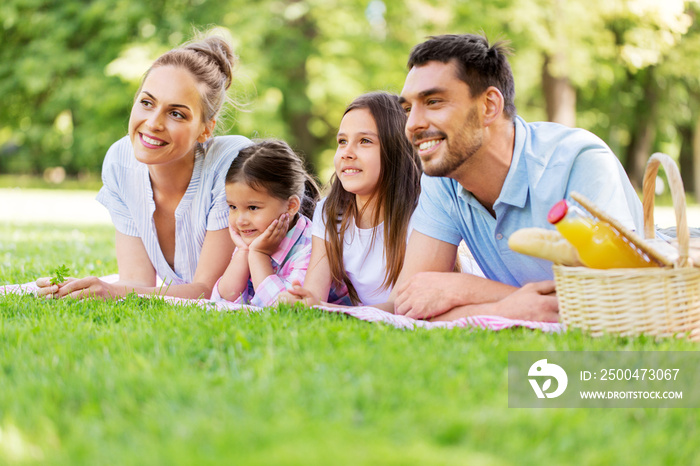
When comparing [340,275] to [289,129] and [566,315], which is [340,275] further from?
[289,129]

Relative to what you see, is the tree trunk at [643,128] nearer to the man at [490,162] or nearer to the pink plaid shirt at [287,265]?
the pink plaid shirt at [287,265]

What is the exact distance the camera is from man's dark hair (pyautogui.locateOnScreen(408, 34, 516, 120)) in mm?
3705

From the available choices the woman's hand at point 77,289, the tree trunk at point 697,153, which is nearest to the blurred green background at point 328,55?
the tree trunk at point 697,153

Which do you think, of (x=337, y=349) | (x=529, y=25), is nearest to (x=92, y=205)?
(x=529, y=25)

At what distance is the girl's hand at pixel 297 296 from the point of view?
3.94 meters

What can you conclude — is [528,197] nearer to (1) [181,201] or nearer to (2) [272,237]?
(2) [272,237]

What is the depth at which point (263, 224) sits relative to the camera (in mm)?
4742

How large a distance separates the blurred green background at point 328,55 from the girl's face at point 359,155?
12019 millimetres

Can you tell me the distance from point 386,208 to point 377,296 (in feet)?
1.89

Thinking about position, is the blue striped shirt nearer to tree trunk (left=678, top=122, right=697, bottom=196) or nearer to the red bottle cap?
the red bottle cap

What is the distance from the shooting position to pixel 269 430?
80.1 inches

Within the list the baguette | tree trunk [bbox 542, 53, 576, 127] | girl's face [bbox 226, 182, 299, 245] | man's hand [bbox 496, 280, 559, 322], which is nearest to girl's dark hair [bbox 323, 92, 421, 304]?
girl's face [bbox 226, 182, 299, 245]

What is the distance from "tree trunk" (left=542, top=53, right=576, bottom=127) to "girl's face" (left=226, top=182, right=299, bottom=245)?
47.3 ft

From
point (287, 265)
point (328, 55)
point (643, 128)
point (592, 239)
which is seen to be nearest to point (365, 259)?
point (287, 265)
